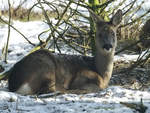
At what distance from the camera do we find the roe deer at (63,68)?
539cm

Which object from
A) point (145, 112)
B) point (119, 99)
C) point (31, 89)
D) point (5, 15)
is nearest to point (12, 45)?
point (5, 15)

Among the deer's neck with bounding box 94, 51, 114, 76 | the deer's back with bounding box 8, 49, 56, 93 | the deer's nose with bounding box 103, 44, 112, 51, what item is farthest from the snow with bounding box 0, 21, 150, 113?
the deer's neck with bounding box 94, 51, 114, 76

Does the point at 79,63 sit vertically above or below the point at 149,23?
below

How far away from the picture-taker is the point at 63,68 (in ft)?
19.5

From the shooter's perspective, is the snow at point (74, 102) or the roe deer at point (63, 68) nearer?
the snow at point (74, 102)

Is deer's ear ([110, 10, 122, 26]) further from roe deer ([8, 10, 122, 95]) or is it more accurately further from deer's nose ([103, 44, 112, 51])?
deer's nose ([103, 44, 112, 51])

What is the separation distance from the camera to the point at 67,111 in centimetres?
374

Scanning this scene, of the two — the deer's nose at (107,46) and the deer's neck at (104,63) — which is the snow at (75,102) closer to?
→ the deer's nose at (107,46)

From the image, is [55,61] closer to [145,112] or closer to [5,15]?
[145,112]

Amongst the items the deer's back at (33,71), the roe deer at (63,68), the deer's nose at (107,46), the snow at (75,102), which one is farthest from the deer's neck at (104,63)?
the snow at (75,102)

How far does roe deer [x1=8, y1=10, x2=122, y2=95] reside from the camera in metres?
5.39

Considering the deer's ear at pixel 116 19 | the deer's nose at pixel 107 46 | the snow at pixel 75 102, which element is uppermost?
the deer's ear at pixel 116 19

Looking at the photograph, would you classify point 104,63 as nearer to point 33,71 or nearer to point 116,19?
point 116,19

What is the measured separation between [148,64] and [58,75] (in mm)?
2722
